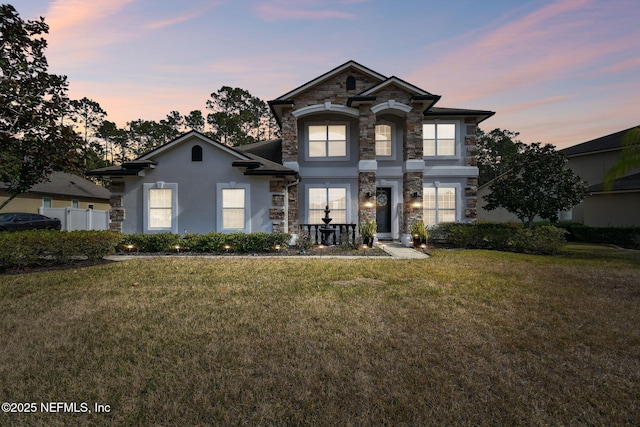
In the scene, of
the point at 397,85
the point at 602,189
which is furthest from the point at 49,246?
the point at 602,189

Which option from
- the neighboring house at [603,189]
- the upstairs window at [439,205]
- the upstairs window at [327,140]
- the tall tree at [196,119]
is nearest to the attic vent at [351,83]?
the upstairs window at [327,140]

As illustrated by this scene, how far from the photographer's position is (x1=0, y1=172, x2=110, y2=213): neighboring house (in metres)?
22.5

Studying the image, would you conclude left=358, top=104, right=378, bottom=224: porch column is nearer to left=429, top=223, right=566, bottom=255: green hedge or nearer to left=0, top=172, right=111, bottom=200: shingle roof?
left=429, top=223, right=566, bottom=255: green hedge

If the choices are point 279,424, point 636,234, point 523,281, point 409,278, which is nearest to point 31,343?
point 279,424

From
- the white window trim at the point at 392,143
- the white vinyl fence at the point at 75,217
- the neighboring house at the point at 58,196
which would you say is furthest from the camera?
the neighboring house at the point at 58,196

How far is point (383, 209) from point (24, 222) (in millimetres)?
21287

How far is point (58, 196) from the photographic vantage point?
25.6 meters

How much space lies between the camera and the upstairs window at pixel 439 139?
672 inches

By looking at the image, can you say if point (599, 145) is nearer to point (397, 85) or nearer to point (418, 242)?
point (397, 85)

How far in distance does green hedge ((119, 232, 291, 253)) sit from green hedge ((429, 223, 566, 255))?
28.1 feet

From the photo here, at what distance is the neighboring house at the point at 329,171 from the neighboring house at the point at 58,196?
511 inches

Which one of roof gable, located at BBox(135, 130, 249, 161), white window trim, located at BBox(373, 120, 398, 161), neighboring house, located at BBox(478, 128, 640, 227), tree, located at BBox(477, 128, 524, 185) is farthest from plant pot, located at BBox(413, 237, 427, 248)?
tree, located at BBox(477, 128, 524, 185)

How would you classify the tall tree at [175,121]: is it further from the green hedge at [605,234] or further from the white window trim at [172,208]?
the green hedge at [605,234]

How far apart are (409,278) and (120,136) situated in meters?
54.7
